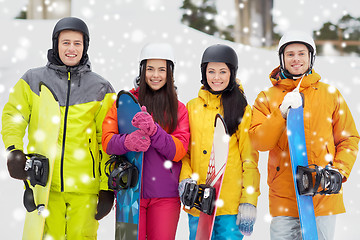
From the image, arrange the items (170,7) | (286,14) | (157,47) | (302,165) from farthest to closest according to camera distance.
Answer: (286,14) < (170,7) < (157,47) < (302,165)

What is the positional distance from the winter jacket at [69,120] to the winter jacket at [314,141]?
1339 millimetres

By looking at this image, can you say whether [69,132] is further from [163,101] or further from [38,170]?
[163,101]

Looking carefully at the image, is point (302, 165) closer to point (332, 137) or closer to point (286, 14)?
point (332, 137)

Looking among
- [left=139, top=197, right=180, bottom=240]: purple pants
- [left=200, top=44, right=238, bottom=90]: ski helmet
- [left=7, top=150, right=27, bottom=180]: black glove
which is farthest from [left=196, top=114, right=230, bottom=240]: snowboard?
[left=7, top=150, right=27, bottom=180]: black glove

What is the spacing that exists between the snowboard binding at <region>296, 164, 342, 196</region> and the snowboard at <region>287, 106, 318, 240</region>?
4 centimetres

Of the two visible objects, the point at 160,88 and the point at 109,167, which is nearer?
the point at 109,167

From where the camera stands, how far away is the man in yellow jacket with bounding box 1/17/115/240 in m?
3.28

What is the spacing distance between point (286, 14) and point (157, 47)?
610 inches

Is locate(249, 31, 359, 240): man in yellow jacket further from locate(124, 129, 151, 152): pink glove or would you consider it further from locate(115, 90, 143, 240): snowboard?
locate(115, 90, 143, 240): snowboard

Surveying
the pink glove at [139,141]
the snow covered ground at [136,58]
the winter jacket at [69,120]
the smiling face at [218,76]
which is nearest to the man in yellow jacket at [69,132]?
the winter jacket at [69,120]

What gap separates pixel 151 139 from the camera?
3.13m

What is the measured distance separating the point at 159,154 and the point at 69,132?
76 centimetres

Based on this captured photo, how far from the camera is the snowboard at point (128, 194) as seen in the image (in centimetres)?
317

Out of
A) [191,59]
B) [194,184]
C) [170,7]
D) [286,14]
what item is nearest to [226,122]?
[194,184]
